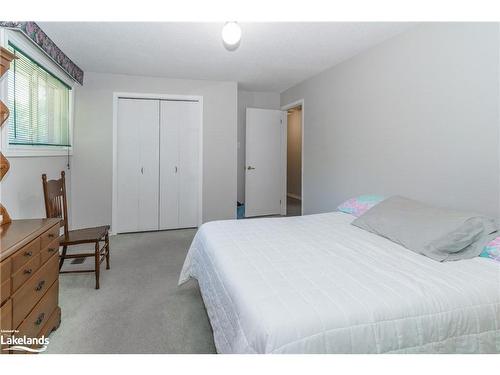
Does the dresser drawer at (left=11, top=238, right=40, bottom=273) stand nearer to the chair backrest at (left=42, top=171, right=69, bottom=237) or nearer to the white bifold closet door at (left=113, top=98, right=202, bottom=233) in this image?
the chair backrest at (left=42, top=171, right=69, bottom=237)

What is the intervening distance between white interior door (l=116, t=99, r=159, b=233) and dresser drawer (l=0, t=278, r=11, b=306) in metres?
3.06

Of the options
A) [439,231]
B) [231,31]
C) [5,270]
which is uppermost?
[231,31]

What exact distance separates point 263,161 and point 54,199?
3.40 meters

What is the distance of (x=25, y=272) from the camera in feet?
4.78

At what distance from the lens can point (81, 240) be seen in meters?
2.52

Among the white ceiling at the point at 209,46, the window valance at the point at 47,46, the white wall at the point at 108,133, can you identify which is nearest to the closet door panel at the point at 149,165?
the white wall at the point at 108,133

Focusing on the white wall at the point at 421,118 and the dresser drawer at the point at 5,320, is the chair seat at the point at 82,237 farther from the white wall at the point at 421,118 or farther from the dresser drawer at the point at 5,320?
the white wall at the point at 421,118

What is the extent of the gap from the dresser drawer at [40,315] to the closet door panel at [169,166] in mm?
2566

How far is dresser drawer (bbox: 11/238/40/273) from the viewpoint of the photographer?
1348 mm

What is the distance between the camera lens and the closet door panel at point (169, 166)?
436 centimetres

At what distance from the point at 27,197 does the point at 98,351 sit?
67.8 inches

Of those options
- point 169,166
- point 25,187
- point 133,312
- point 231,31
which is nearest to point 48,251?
point 133,312

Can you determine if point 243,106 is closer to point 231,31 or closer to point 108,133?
point 108,133
